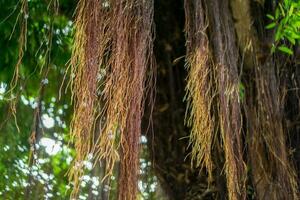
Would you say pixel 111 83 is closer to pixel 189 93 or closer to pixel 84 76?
pixel 84 76

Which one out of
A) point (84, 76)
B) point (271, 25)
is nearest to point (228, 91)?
point (271, 25)

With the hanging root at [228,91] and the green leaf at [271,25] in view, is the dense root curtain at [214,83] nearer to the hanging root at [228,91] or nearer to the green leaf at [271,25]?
the hanging root at [228,91]

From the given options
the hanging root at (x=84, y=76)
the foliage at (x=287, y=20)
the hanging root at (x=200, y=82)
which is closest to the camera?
the hanging root at (x=84, y=76)

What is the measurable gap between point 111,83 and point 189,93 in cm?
43

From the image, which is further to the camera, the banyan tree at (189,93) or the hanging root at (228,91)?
the hanging root at (228,91)

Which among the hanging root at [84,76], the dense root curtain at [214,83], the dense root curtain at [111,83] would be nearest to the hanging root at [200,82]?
the dense root curtain at [214,83]

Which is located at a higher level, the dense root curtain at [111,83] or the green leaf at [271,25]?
the green leaf at [271,25]

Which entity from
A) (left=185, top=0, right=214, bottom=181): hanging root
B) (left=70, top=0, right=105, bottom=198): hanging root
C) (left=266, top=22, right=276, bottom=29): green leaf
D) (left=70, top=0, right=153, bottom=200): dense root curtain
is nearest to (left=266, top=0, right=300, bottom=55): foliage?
(left=266, top=22, right=276, bottom=29): green leaf

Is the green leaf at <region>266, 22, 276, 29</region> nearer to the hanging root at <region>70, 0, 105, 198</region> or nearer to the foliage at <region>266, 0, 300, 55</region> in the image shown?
the foliage at <region>266, 0, 300, 55</region>

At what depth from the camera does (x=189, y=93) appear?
1.66 metres

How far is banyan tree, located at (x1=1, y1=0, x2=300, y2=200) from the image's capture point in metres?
1.27

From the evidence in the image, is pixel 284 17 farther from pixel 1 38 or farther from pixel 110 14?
pixel 1 38

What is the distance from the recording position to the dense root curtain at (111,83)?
1220 millimetres

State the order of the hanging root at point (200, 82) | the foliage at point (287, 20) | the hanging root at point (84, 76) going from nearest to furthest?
the hanging root at point (84, 76) → the hanging root at point (200, 82) → the foliage at point (287, 20)
